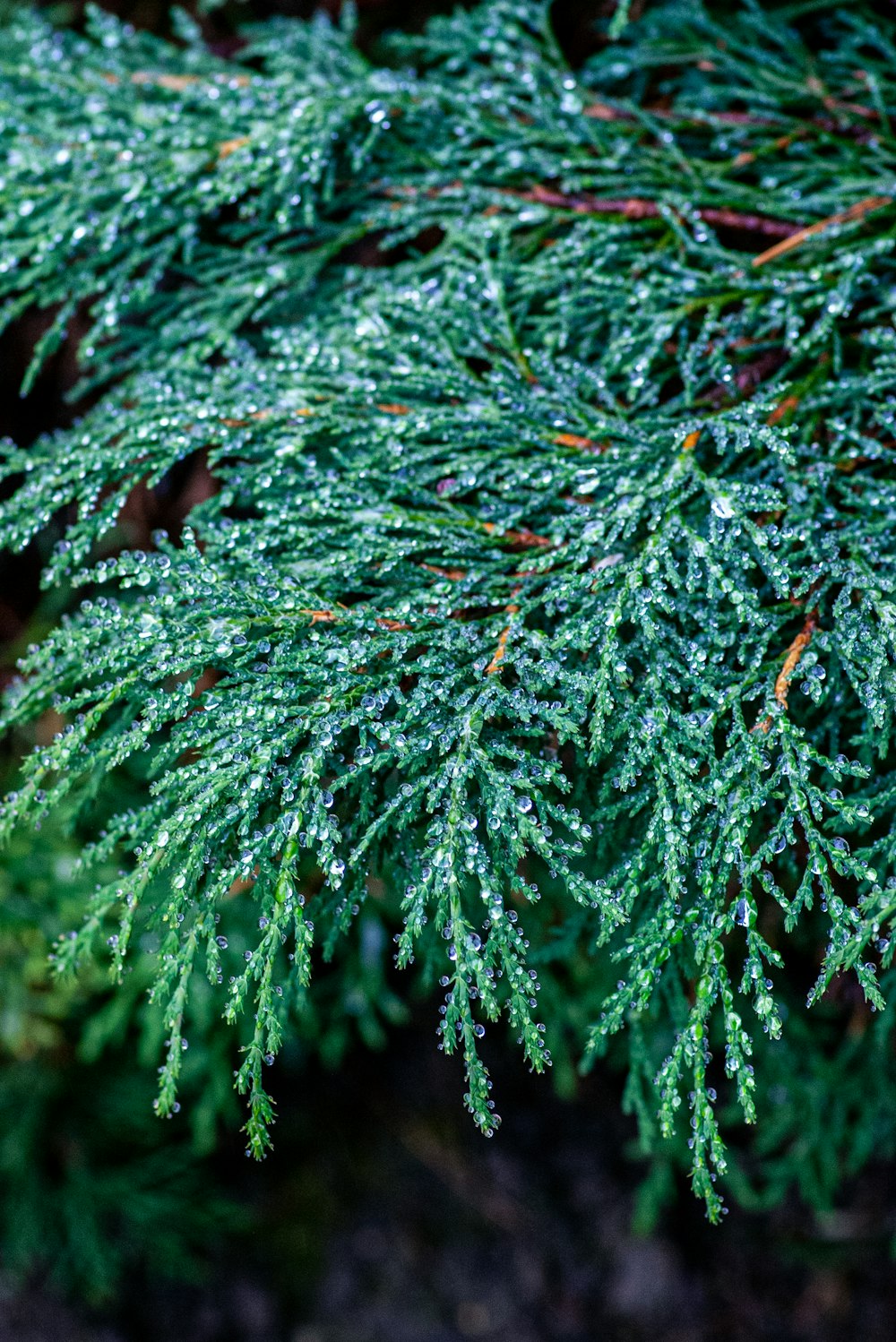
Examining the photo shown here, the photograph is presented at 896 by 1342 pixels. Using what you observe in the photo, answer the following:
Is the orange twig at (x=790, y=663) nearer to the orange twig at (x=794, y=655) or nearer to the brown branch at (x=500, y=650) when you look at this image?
the orange twig at (x=794, y=655)

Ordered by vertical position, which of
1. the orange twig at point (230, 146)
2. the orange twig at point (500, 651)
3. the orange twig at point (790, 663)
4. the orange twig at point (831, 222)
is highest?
the orange twig at point (230, 146)

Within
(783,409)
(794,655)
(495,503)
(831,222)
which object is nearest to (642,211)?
(831,222)

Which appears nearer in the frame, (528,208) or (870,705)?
(870,705)

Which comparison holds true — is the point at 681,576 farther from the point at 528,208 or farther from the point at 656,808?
the point at 528,208

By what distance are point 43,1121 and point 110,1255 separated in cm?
47

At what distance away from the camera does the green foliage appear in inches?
46.1

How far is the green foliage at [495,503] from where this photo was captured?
1.17 metres

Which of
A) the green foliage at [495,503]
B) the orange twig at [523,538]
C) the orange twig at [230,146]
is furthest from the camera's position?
the orange twig at [230,146]

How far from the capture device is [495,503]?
1.38m

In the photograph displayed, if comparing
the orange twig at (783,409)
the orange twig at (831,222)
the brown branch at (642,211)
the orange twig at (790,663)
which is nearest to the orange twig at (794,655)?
the orange twig at (790,663)

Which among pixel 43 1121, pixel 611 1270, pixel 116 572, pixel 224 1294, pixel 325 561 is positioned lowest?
pixel 611 1270

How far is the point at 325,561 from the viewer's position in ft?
4.32

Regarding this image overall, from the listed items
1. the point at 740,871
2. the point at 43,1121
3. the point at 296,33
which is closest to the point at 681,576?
the point at 740,871

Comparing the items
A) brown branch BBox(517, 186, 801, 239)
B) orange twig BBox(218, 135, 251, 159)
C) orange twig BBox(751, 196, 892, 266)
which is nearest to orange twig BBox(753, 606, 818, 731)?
orange twig BBox(751, 196, 892, 266)
